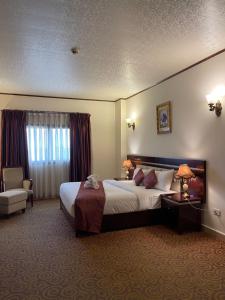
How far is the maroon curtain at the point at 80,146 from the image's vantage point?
682 centimetres

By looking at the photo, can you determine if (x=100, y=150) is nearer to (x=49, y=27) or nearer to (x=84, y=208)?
(x=84, y=208)

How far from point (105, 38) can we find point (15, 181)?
402cm

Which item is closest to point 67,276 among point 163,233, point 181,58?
point 163,233

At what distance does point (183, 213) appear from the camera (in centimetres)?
391

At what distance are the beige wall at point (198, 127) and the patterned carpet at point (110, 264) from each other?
2.62 ft

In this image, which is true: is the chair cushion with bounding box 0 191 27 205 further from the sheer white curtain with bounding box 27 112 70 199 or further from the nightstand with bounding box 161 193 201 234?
the nightstand with bounding box 161 193 201 234

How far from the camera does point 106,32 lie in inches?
121

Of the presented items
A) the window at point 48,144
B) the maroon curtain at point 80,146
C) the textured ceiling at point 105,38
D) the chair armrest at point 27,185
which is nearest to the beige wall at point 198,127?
the textured ceiling at point 105,38

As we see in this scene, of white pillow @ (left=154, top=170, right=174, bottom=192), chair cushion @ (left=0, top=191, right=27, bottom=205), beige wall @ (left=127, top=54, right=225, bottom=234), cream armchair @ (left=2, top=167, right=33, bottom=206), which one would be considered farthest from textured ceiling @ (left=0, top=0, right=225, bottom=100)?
chair cushion @ (left=0, top=191, right=27, bottom=205)

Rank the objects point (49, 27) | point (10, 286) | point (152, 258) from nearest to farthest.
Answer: point (10, 286), point (49, 27), point (152, 258)

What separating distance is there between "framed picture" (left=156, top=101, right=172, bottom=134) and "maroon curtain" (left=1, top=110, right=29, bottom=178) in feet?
11.1

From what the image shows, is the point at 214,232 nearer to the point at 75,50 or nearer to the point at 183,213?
the point at 183,213

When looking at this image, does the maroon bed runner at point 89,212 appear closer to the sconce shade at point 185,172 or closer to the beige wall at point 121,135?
the sconce shade at point 185,172

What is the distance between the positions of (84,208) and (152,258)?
50.0 inches
